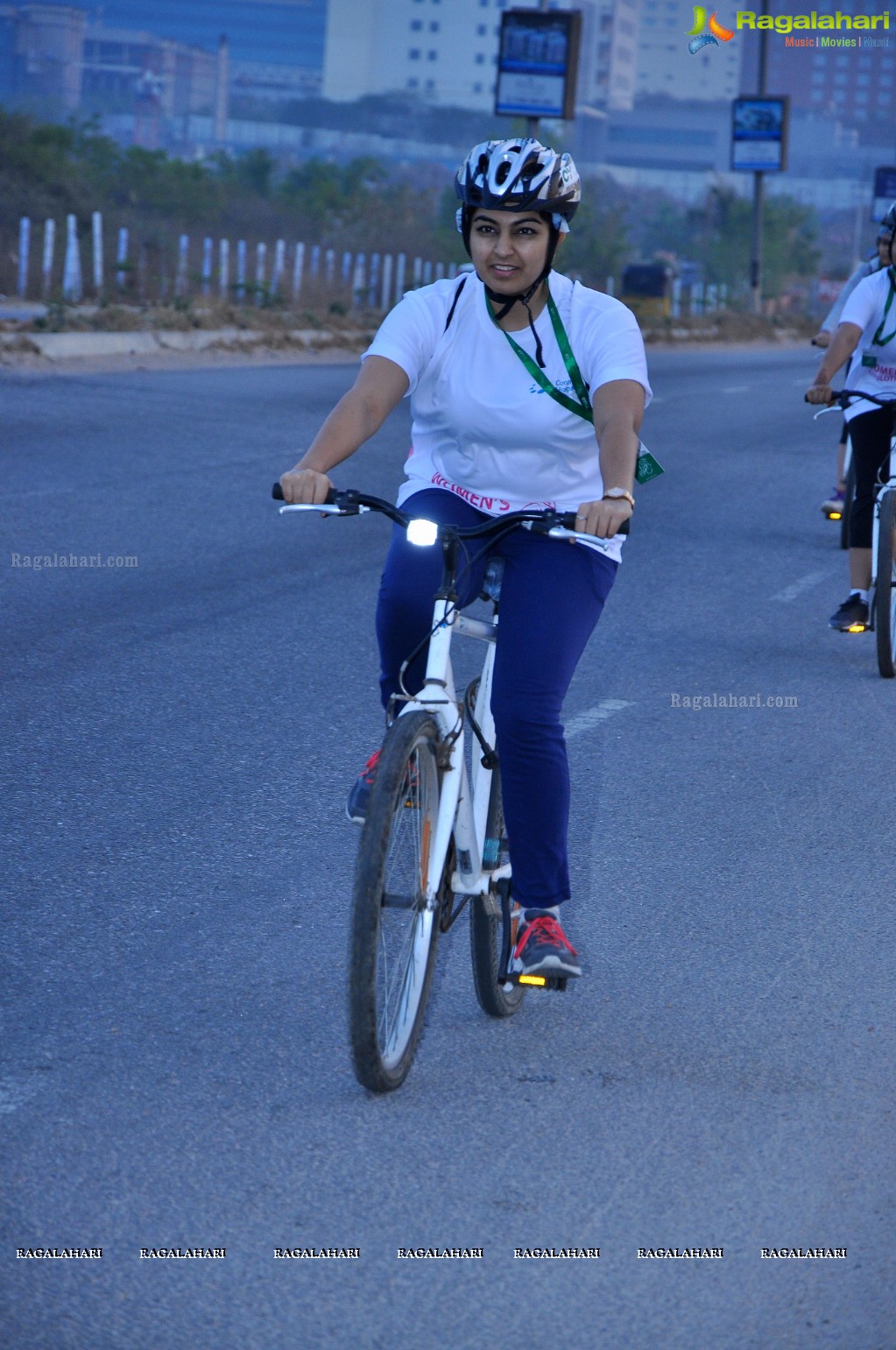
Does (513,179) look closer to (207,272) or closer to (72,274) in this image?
(72,274)

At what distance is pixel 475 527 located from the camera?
3.83 m

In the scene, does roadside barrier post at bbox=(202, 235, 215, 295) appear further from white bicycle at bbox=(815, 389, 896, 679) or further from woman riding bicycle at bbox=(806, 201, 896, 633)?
white bicycle at bbox=(815, 389, 896, 679)

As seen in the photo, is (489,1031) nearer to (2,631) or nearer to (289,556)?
Answer: (2,631)

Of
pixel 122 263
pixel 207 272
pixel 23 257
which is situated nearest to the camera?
pixel 23 257

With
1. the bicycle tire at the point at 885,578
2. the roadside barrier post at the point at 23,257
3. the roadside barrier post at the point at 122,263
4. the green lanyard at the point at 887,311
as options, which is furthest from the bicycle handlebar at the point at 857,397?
the roadside barrier post at the point at 122,263

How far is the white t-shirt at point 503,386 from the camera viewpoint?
4055 mm

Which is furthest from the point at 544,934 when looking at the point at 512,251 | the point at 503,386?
the point at 512,251

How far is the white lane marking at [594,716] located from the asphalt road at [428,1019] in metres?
0.04

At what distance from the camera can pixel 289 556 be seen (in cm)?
1079

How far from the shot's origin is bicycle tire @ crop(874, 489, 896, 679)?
820 cm

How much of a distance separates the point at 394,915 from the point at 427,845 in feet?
0.55

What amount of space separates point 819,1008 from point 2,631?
4930 millimetres

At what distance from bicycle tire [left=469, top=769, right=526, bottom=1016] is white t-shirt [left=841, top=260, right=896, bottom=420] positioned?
189 inches

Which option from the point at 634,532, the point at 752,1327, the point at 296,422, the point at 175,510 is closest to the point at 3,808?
the point at 752,1327
